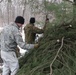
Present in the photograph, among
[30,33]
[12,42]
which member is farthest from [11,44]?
[30,33]

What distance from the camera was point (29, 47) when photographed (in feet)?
19.1

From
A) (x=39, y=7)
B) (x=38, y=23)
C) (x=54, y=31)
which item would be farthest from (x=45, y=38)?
(x=39, y=7)

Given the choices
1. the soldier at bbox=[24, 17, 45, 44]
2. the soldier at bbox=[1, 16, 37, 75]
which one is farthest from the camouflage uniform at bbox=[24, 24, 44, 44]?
the soldier at bbox=[1, 16, 37, 75]

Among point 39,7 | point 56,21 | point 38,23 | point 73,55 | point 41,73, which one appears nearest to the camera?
point 41,73

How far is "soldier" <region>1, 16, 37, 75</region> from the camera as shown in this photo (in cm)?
572

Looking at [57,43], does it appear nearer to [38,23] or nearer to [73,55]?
[73,55]

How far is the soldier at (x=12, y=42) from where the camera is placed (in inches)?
225

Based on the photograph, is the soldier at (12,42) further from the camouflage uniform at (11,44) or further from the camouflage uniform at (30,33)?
the camouflage uniform at (30,33)

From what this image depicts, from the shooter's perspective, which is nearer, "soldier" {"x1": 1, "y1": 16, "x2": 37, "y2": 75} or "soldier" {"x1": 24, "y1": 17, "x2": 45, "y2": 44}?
"soldier" {"x1": 1, "y1": 16, "x2": 37, "y2": 75}

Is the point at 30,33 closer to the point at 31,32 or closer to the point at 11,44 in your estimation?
the point at 31,32

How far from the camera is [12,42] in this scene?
5832mm

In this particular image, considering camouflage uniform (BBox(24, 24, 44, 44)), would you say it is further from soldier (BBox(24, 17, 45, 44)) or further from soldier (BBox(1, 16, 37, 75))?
soldier (BBox(1, 16, 37, 75))

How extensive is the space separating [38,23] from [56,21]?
154 cm

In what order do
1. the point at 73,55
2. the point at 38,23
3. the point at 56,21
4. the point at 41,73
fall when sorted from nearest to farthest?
the point at 41,73
the point at 73,55
the point at 56,21
the point at 38,23
